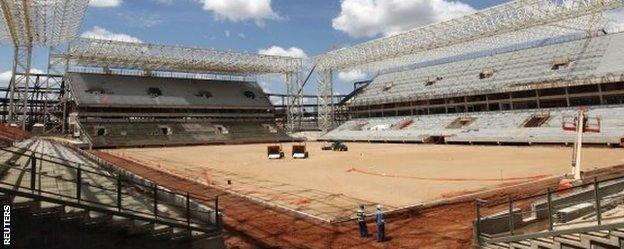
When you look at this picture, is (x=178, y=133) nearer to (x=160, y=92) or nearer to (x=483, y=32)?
(x=160, y=92)

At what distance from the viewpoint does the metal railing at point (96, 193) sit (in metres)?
8.34

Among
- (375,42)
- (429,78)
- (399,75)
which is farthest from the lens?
(399,75)

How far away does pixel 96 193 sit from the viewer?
912 centimetres

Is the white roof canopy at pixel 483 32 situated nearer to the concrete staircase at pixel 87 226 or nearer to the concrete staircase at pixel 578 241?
the concrete staircase at pixel 578 241

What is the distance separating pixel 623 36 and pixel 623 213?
5476cm

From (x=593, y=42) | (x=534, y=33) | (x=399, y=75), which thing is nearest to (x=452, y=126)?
(x=534, y=33)

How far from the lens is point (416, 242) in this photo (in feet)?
36.7

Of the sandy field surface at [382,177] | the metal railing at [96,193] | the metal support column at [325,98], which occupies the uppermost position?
the metal support column at [325,98]

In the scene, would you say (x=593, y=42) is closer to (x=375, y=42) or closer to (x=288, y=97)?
(x=375, y=42)

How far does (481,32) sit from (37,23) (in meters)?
47.0

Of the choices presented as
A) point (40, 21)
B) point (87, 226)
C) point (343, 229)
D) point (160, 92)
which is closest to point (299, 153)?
point (343, 229)

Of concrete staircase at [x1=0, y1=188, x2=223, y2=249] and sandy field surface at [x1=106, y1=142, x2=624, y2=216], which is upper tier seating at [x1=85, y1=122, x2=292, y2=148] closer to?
sandy field surface at [x1=106, y1=142, x2=624, y2=216]

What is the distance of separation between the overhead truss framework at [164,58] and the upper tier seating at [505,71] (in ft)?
62.1

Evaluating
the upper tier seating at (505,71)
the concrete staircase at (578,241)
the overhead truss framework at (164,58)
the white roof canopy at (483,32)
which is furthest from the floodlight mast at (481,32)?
the concrete staircase at (578,241)
